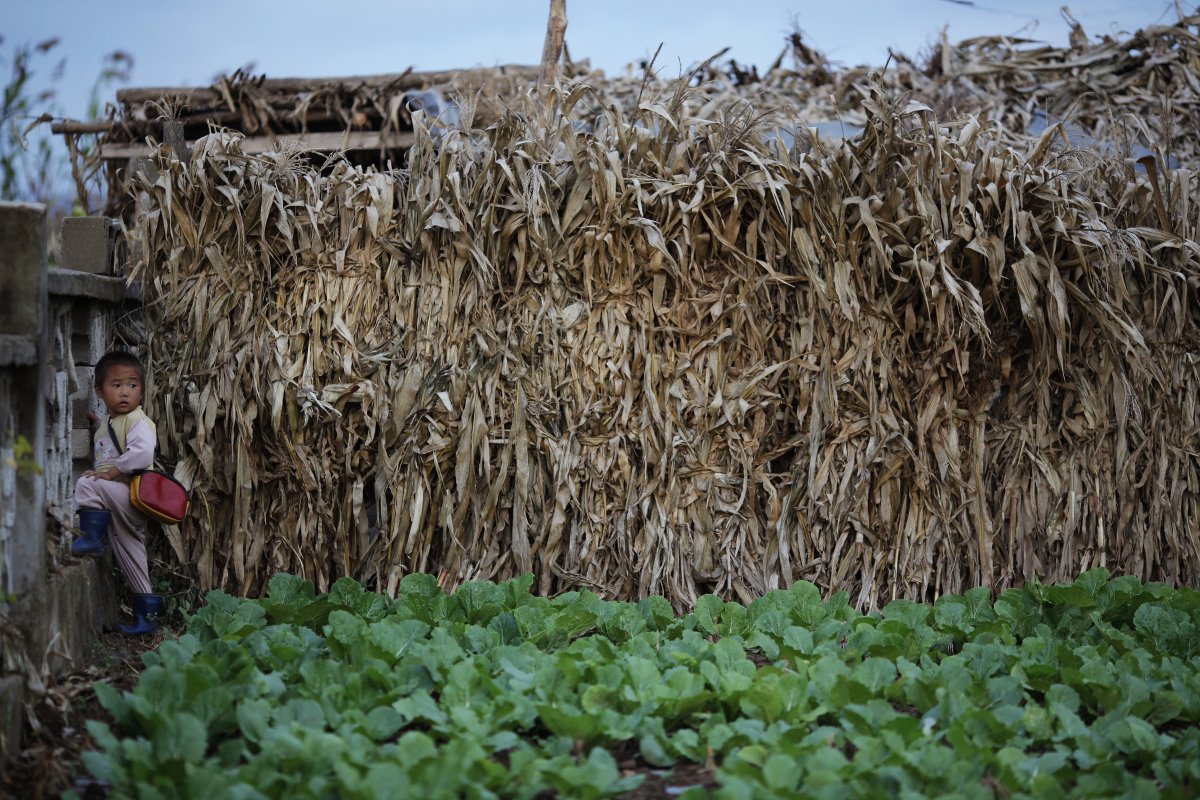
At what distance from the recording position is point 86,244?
3.77m

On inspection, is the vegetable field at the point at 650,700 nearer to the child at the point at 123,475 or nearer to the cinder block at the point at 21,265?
the child at the point at 123,475

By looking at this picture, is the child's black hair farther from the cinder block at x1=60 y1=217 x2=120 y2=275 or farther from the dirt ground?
the dirt ground

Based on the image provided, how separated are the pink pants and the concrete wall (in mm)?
67

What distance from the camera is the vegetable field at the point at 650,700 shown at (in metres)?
2.11

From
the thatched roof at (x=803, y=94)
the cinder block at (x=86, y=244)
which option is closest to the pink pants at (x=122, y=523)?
the cinder block at (x=86, y=244)

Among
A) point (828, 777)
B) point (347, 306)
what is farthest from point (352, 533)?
point (828, 777)

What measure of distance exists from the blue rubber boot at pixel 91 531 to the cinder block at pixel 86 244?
1021 millimetres

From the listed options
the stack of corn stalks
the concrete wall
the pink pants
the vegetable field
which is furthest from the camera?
the stack of corn stalks

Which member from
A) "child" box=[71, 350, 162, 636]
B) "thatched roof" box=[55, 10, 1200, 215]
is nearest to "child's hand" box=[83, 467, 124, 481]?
"child" box=[71, 350, 162, 636]

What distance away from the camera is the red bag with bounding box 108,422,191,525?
11.0ft

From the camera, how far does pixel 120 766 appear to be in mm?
2098

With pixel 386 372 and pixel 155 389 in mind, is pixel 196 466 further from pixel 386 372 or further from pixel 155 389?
pixel 386 372

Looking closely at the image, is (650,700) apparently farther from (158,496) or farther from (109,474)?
(109,474)

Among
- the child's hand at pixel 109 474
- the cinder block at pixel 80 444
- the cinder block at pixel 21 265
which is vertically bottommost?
the child's hand at pixel 109 474
